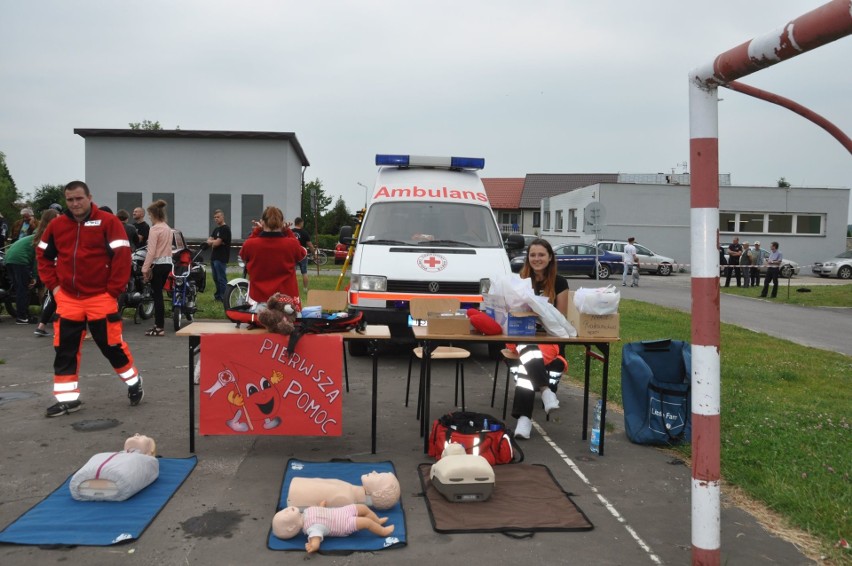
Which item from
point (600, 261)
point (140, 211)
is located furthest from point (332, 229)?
point (140, 211)

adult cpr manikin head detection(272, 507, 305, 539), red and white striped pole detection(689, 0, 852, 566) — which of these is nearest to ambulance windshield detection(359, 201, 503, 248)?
adult cpr manikin head detection(272, 507, 305, 539)

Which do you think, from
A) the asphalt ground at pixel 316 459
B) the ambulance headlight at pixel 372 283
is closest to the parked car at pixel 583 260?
the ambulance headlight at pixel 372 283

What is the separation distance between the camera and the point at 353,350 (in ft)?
33.0

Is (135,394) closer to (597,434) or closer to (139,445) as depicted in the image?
(139,445)

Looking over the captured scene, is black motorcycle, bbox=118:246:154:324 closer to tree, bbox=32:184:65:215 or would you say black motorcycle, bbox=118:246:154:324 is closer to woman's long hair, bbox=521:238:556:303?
woman's long hair, bbox=521:238:556:303

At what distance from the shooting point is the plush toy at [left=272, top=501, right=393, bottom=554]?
158 inches

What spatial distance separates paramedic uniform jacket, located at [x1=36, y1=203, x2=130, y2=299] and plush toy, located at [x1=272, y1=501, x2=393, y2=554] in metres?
3.29

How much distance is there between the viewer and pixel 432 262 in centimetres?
916

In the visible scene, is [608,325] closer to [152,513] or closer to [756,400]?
[756,400]

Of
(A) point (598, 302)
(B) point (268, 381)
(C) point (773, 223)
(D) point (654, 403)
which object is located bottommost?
(D) point (654, 403)

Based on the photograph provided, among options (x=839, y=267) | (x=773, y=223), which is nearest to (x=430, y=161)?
(x=839, y=267)

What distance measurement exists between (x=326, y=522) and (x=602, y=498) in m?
1.89

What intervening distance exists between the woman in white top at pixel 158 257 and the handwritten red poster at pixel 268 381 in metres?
5.70

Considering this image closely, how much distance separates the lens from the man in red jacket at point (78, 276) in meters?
6.46
